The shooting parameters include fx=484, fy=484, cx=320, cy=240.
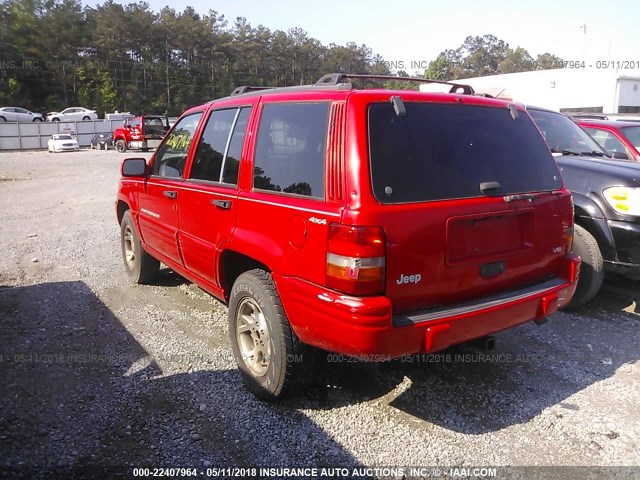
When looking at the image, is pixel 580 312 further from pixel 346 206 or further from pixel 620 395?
pixel 346 206

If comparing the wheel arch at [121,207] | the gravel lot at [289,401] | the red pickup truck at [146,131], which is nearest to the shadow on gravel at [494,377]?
the gravel lot at [289,401]

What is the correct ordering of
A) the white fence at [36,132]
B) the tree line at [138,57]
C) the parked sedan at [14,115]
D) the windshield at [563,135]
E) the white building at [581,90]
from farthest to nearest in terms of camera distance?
1. the tree line at [138,57]
2. the parked sedan at [14,115]
3. the white fence at [36,132]
4. the white building at [581,90]
5. the windshield at [563,135]

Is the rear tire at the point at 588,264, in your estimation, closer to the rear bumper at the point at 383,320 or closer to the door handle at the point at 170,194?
the rear bumper at the point at 383,320

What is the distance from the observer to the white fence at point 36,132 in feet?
114

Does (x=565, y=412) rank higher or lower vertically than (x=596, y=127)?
lower

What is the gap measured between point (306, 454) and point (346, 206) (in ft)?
4.63

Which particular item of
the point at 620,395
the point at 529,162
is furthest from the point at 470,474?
the point at 529,162

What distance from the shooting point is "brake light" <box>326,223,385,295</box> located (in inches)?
95.0

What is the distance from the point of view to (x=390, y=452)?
2.73 metres

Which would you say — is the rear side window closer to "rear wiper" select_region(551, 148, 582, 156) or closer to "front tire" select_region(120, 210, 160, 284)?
"front tire" select_region(120, 210, 160, 284)

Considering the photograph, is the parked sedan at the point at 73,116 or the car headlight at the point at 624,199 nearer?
the car headlight at the point at 624,199

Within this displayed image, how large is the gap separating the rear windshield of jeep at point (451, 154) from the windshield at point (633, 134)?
4.91 m

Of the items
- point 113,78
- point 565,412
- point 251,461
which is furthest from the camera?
point 113,78

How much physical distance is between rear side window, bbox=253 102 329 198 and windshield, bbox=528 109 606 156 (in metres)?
3.88
